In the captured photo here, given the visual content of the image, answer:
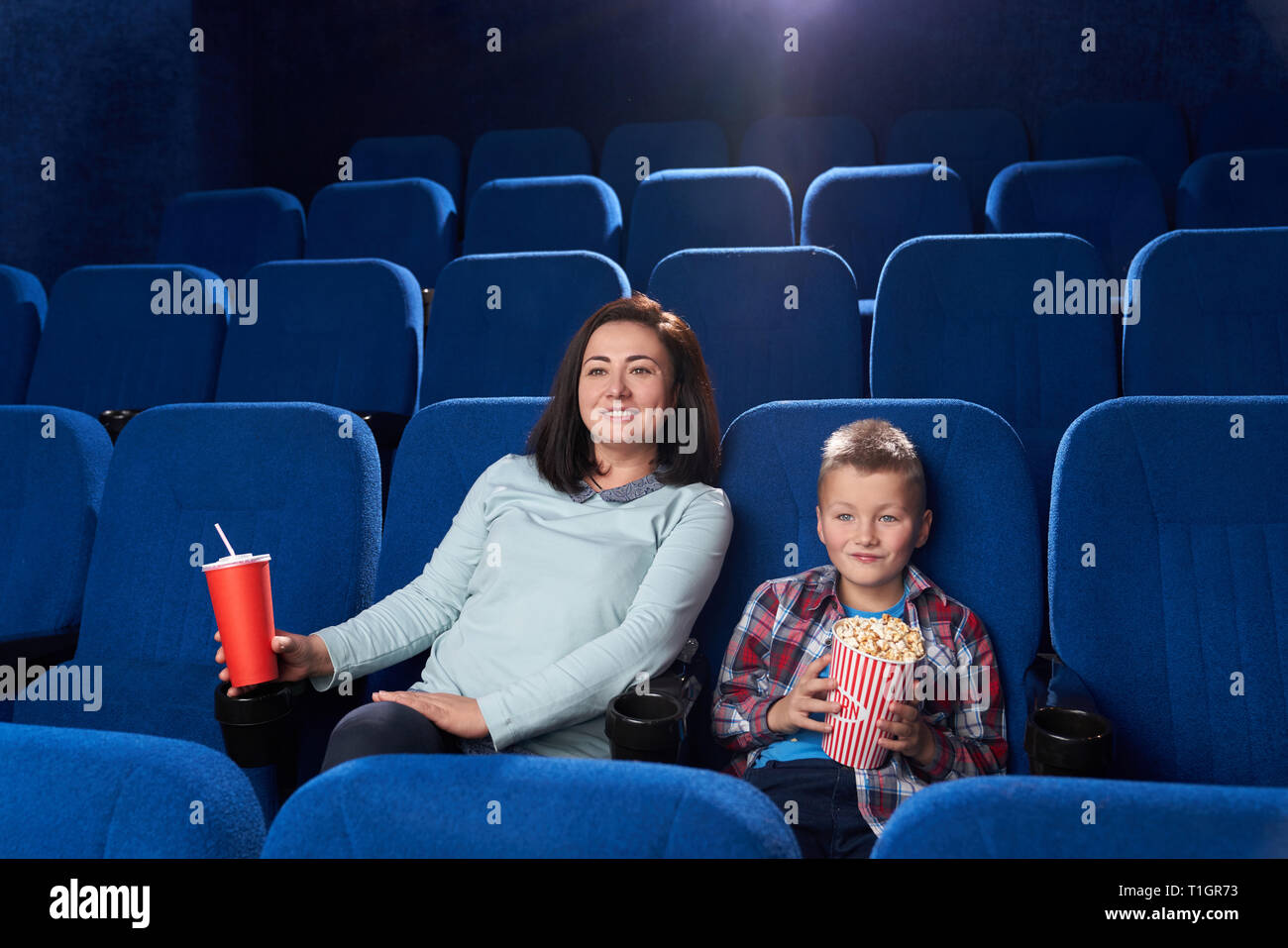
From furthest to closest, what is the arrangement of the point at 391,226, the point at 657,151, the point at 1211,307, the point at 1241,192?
the point at 657,151 → the point at 391,226 → the point at 1241,192 → the point at 1211,307

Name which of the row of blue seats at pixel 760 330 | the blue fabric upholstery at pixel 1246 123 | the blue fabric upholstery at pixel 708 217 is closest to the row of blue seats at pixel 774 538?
the row of blue seats at pixel 760 330

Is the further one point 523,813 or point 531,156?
point 531,156

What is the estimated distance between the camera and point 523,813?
1.13 ft

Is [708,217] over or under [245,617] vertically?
over

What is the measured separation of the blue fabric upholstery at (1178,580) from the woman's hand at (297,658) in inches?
23.1

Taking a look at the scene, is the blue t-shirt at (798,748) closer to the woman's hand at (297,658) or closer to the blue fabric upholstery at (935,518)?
the blue fabric upholstery at (935,518)

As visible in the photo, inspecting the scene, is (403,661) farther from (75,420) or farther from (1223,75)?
(1223,75)

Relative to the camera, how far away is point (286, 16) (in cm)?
300

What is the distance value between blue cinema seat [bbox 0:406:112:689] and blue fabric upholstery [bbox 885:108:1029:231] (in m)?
Answer: 2.01

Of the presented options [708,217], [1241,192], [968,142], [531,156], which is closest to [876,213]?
[708,217]

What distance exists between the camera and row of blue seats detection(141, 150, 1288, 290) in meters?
1.79

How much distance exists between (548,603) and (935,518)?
33cm

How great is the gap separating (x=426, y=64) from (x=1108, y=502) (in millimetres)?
2753

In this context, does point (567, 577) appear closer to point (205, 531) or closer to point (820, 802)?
point (820, 802)
